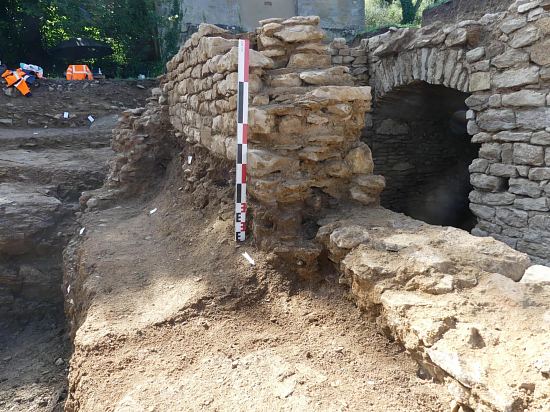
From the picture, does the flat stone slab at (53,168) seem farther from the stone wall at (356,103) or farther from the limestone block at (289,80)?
the limestone block at (289,80)

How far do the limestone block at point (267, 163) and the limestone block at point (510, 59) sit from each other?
297 centimetres

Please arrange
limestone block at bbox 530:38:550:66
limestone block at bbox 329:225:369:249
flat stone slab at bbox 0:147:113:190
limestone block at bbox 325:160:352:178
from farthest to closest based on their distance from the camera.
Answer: flat stone slab at bbox 0:147:113:190 → limestone block at bbox 530:38:550:66 → limestone block at bbox 325:160:352:178 → limestone block at bbox 329:225:369:249

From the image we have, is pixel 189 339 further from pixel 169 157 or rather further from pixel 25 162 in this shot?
pixel 25 162

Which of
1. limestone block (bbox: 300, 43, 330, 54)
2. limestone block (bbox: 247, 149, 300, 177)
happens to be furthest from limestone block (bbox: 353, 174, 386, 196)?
limestone block (bbox: 300, 43, 330, 54)

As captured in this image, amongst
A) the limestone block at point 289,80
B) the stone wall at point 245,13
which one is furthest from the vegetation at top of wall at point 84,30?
the limestone block at point 289,80

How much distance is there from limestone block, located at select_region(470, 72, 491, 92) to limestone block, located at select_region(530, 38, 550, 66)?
56 cm

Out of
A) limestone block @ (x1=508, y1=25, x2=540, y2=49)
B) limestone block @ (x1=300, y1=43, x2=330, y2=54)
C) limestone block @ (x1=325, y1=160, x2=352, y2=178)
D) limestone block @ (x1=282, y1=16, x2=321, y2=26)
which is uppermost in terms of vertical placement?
limestone block @ (x1=508, y1=25, x2=540, y2=49)

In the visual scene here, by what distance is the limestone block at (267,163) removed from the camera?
3.07 metres

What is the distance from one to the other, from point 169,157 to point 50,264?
2008 millimetres

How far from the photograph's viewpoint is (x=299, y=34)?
11.3ft

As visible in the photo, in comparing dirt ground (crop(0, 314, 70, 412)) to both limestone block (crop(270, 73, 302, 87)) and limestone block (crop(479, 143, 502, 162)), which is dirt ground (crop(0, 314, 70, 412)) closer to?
limestone block (crop(270, 73, 302, 87))

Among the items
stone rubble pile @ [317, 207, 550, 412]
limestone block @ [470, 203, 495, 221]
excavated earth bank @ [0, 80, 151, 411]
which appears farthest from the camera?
limestone block @ [470, 203, 495, 221]

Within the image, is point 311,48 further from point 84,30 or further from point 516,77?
point 84,30

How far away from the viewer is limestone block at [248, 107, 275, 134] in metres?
3.10
